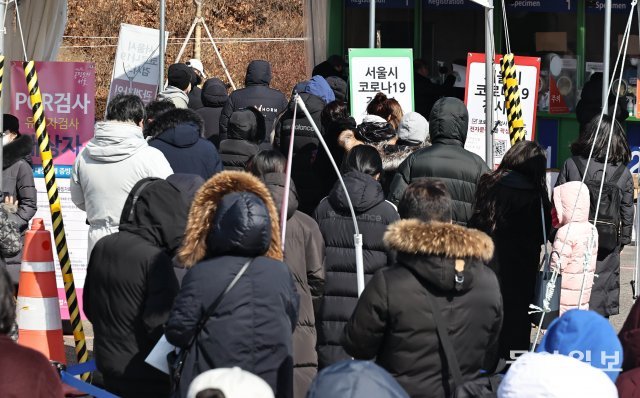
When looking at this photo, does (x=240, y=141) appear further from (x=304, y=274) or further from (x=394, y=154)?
(x=304, y=274)

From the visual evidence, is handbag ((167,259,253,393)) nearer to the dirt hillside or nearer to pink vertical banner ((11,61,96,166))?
pink vertical banner ((11,61,96,166))

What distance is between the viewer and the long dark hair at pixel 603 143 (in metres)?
→ 7.93

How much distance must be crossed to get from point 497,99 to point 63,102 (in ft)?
14.7

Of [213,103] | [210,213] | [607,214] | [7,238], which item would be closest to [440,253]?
[210,213]

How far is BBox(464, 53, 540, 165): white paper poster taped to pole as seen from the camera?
11.4 metres

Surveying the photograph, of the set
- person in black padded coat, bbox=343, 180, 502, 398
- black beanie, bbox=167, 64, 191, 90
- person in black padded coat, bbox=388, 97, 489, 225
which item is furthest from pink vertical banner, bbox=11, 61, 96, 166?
person in black padded coat, bbox=343, 180, 502, 398

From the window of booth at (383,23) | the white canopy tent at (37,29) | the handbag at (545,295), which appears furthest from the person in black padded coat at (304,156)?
the window of booth at (383,23)

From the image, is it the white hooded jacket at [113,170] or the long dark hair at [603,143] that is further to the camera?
the long dark hair at [603,143]

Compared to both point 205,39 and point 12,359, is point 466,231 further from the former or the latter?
point 205,39

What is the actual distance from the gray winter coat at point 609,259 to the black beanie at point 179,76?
3.76m

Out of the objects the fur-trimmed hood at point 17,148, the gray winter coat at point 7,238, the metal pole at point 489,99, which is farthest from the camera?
the metal pole at point 489,99

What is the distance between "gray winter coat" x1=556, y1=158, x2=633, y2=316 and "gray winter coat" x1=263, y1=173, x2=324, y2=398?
7.25 ft

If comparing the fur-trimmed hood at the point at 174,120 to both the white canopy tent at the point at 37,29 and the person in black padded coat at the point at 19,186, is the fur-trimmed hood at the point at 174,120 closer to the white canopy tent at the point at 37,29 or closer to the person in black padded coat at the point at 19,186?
the person in black padded coat at the point at 19,186

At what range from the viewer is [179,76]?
34.0ft
